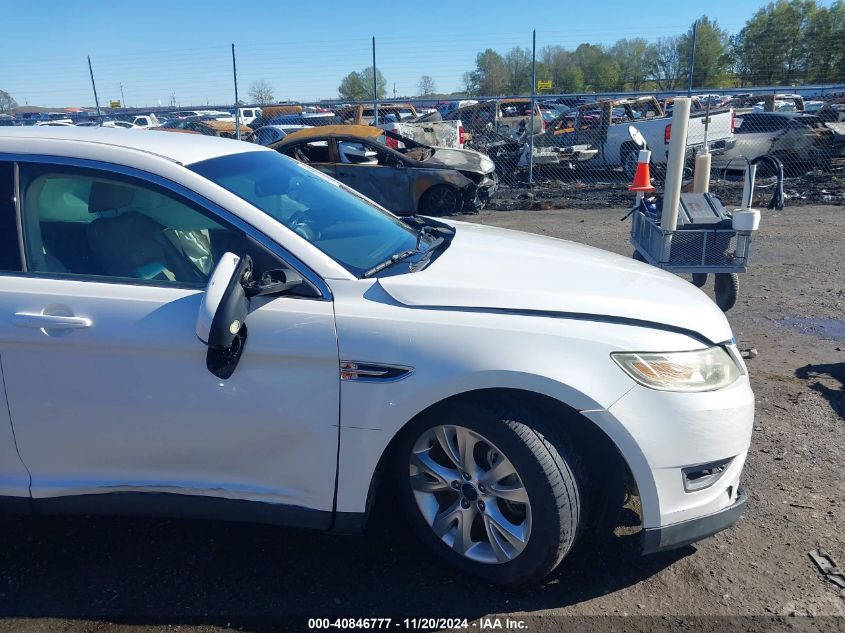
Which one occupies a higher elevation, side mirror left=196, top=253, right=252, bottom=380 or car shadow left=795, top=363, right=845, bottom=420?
side mirror left=196, top=253, right=252, bottom=380

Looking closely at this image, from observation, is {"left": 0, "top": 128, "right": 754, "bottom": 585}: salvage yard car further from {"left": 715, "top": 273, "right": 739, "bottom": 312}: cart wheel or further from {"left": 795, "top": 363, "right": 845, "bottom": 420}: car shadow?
{"left": 715, "top": 273, "right": 739, "bottom": 312}: cart wheel

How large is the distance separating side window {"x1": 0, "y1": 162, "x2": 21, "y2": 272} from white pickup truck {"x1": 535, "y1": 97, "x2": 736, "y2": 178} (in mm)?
12902

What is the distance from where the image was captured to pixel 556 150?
51.0 feet

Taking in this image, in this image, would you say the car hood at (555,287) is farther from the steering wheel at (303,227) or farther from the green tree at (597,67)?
the green tree at (597,67)

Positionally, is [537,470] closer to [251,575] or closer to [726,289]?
[251,575]

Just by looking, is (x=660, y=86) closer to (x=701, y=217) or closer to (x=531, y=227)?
(x=531, y=227)

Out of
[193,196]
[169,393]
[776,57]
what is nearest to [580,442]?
[169,393]

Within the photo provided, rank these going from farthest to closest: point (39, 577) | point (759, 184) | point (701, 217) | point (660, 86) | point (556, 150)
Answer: point (660, 86) → point (556, 150) → point (759, 184) → point (701, 217) → point (39, 577)

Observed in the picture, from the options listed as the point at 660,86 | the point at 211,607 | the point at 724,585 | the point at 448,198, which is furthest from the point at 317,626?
the point at 660,86

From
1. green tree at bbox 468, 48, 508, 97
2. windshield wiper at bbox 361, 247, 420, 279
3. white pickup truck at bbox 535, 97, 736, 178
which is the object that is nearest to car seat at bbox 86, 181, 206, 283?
windshield wiper at bbox 361, 247, 420, 279

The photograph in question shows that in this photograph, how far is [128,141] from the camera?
2.98 metres

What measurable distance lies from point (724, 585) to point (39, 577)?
274 centimetres

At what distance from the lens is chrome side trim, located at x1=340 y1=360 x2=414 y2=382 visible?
2.48 metres

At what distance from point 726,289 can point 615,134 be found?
34.2 feet
